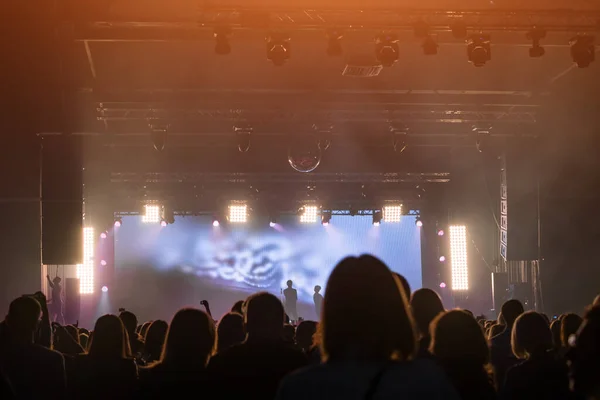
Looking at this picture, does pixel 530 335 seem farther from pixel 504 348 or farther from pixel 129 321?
pixel 129 321

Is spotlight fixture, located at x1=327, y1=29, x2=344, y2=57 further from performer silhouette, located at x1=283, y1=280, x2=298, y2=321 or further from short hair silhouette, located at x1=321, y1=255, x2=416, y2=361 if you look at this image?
performer silhouette, located at x1=283, y1=280, x2=298, y2=321

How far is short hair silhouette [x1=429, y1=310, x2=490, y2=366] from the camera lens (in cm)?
330

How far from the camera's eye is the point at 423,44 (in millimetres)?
9523

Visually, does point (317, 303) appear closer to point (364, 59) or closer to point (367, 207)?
point (367, 207)

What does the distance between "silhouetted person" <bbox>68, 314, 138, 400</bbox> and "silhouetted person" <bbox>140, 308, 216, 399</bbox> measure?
1.35ft

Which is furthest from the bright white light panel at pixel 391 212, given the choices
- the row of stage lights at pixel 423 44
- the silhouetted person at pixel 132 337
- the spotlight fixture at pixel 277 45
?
the silhouetted person at pixel 132 337

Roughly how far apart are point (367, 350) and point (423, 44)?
26.4 ft

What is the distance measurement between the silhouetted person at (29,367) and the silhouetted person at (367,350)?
8.39ft

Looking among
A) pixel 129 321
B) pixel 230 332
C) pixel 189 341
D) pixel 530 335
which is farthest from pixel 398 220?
pixel 189 341

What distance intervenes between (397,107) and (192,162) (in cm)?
523

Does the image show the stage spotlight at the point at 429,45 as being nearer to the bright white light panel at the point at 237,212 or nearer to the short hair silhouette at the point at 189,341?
the short hair silhouette at the point at 189,341

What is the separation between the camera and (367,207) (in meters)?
18.8

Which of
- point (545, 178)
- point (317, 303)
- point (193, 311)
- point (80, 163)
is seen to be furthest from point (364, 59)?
point (317, 303)

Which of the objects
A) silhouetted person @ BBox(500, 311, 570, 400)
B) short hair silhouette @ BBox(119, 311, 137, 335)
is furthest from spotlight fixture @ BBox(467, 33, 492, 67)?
silhouetted person @ BBox(500, 311, 570, 400)
